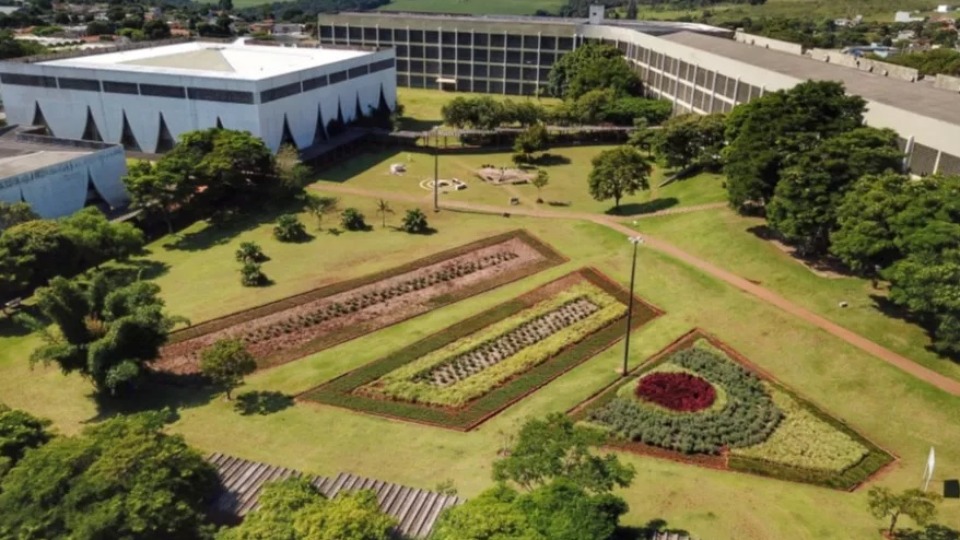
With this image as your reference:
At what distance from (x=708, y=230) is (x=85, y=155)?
5307 centimetres

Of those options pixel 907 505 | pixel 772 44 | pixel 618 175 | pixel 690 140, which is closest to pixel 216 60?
pixel 618 175

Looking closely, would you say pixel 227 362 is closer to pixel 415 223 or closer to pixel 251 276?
pixel 251 276

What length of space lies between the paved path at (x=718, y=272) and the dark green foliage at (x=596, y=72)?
130 feet

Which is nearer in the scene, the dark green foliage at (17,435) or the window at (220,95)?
the dark green foliage at (17,435)

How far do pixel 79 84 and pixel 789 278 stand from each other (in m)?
76.4

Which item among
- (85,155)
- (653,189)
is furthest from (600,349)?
(85,155)

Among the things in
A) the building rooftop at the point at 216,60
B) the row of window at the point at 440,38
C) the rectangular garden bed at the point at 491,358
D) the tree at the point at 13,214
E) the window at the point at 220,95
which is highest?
the row of window at the point at 440,38

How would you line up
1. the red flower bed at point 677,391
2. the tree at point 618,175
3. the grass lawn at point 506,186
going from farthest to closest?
the grass lawn at point 506,186, the tree at point 618,175, the red flower bed at point 677,391

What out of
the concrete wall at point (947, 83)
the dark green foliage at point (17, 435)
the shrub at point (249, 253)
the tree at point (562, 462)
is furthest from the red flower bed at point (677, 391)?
the concrete wall at point (947, 83)

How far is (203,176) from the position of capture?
200 feet

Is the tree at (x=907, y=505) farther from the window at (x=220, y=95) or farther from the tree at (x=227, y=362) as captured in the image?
the window at (x=220, y=95)

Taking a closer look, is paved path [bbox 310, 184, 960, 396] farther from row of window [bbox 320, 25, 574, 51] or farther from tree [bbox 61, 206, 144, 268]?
row of window [bbox 320, 25, 574, 51]

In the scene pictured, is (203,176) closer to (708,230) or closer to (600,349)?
(600,349)

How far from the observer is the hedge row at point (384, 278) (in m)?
44.3
